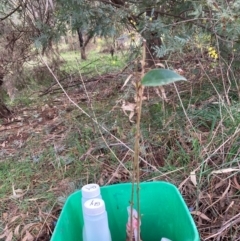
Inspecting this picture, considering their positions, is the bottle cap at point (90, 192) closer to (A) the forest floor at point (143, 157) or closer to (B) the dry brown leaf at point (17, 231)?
(A) the forest floor at point (143, 157)

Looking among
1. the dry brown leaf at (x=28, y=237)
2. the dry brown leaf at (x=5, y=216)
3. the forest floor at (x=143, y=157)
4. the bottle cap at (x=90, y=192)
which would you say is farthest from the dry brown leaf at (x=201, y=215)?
the dry brown leaf at (x=5, y=216)

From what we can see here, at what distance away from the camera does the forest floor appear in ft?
2.99

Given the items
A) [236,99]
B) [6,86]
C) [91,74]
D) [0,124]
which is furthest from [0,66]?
[236,99]

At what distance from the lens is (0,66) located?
6.62ft

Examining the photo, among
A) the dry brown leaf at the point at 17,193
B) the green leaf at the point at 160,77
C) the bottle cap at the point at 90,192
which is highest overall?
the green leaf at the point at 160,77

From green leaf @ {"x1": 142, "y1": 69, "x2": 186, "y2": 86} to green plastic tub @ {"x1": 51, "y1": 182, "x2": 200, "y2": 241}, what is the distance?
0.35m

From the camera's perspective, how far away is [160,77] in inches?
16.7

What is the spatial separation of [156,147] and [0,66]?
1348 mm

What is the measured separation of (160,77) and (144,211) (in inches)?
18.3

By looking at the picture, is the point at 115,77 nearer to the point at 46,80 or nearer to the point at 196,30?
the point at 196,30

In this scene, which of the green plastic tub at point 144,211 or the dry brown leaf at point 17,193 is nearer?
the green plastic tub at point 144,211

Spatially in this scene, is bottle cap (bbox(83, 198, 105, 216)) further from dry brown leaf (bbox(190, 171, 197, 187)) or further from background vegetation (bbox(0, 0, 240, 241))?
dry brown leaf (bbox(190, 171, 197, 187))

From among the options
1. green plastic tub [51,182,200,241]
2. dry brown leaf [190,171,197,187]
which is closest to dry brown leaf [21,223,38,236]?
green plastic tub [51,182,200,241]

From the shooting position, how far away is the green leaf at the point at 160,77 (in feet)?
1.36
